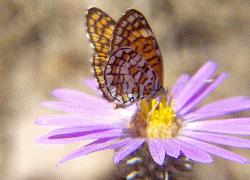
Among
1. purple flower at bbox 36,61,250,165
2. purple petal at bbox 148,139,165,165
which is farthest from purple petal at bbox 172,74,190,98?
purple petal at bbox 148,139,165,165

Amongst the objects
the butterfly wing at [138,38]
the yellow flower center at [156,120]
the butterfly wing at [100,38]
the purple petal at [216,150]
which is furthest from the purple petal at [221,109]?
the butterfly wing at [100,38]

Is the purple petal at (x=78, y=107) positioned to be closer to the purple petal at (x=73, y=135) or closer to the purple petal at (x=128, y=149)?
the purple petal at (x=73, y=135)

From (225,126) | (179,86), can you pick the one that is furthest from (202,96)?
(225,126)

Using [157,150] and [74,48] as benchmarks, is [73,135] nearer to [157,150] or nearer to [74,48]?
[157,150]

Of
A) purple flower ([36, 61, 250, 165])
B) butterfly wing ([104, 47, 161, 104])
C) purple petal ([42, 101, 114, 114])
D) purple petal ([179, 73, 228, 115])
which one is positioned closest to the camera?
purple flower ([36, 61, 250, 165])

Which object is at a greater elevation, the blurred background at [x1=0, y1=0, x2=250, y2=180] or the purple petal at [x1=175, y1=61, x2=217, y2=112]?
the blurred background at [x1=0, y1=0, x2=250, y2=180]

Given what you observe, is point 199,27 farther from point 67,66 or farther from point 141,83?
point 141,83

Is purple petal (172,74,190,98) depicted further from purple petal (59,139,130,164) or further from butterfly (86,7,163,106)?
purple petal (59,139,130,164)
